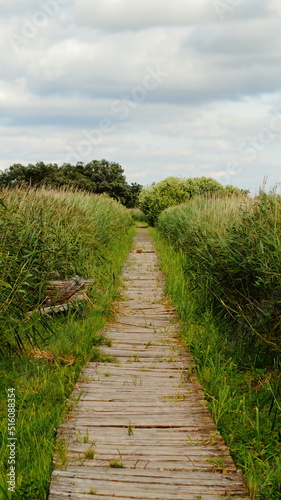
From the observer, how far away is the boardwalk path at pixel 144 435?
9.20 feet

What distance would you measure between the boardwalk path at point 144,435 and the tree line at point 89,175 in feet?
112

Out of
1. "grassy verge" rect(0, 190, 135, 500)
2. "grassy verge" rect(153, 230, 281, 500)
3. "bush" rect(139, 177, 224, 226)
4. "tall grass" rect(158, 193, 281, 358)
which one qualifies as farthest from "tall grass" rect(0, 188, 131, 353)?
"bush" rect(139, 177, 224, 226)

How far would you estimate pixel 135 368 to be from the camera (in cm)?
468

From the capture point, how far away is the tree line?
3834 cm

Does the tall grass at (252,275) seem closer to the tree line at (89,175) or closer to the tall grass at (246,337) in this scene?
the tall grass at (246,337)

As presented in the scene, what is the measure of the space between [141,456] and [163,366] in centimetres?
166

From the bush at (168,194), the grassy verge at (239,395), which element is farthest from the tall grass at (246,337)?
the bush at (168,194)

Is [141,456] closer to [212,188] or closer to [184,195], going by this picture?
[184,195]

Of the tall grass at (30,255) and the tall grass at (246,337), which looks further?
the tall grass at (30,255)

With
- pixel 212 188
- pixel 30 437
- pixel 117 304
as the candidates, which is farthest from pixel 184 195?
pixel 30 437

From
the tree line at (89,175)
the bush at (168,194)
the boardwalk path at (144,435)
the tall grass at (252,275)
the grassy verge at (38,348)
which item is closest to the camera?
the boardwalk path at (144,435)

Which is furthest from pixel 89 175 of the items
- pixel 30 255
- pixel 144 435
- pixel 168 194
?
pixel 144 435

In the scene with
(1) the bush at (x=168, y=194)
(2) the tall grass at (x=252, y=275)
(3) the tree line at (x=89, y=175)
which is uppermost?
(3) the tree line at (x=89, y=175)

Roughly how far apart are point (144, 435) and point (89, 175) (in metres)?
40.6
